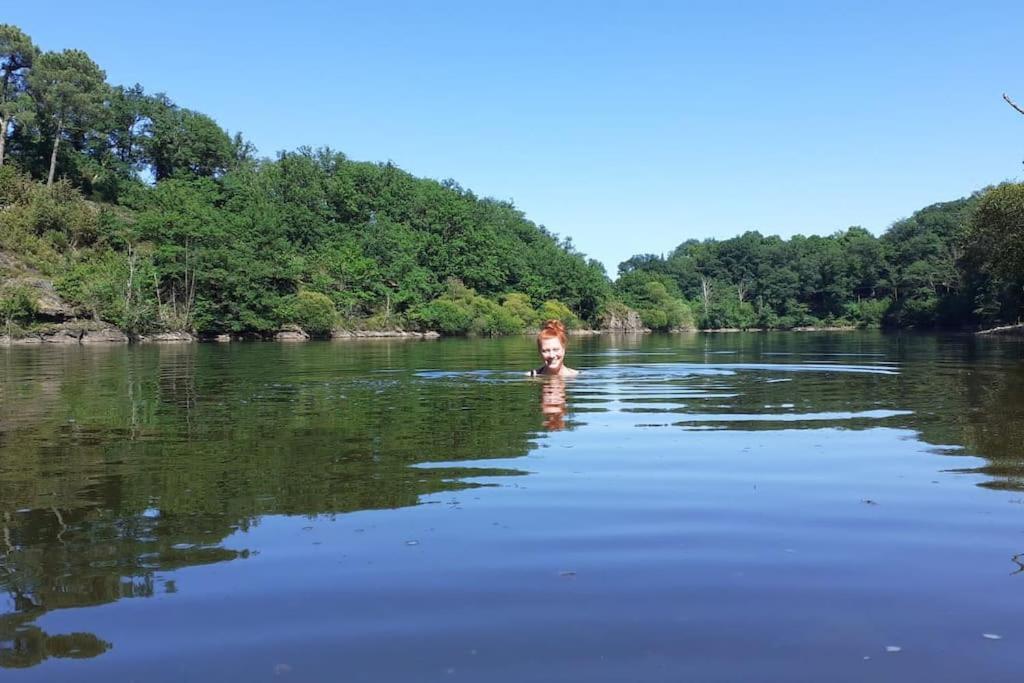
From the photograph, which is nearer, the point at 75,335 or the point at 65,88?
the point at 75,335

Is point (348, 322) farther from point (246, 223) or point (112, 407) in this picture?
point (112, 407)

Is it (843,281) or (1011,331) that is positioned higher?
(843,281)

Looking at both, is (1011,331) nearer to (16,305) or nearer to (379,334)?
(379,334)

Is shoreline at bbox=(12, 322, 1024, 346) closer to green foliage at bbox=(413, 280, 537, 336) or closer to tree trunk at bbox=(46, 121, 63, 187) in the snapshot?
green foliage at bbox=(413, 280, 537, 336)

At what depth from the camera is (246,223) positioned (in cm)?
8506

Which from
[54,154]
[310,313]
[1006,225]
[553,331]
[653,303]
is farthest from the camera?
[653,303]

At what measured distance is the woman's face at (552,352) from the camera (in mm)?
19125

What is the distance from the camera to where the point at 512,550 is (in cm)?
507

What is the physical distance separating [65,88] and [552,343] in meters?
77.8

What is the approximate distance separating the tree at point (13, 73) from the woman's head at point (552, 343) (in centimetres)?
7439

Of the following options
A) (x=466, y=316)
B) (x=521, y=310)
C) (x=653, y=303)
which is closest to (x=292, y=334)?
(x=466, y=316)

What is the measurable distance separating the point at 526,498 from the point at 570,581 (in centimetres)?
211

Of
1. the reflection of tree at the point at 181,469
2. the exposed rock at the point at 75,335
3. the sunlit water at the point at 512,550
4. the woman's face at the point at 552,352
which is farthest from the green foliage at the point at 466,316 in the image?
the sunlit water at the point at 512,550

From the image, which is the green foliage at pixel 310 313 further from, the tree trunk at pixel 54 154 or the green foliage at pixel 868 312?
the green foliage at pixel 868 312
